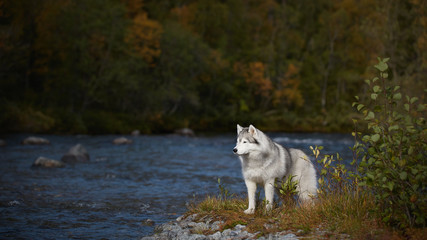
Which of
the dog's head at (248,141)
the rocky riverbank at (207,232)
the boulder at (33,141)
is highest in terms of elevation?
the dog's head at (248,141)

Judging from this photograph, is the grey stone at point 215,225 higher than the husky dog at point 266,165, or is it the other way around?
the husky dog at point 266,165

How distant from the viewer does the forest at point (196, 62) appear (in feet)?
119

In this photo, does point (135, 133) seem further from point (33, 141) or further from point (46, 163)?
point (46, 163)

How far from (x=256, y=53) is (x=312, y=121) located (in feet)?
38.6

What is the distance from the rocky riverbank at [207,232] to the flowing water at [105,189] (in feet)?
1.90

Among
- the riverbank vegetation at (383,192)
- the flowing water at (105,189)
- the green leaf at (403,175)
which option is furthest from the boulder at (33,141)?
the green leaf at (403,175)

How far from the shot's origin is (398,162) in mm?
6184

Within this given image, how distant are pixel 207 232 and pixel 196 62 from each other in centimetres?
4318

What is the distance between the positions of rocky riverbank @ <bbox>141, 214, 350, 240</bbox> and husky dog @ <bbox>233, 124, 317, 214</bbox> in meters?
0.69

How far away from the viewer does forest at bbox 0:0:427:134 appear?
3638 cm

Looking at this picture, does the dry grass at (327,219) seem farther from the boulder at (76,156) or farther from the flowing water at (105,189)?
the boulder at (76,156)

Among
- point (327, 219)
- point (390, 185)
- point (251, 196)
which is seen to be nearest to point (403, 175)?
point (390, 185)

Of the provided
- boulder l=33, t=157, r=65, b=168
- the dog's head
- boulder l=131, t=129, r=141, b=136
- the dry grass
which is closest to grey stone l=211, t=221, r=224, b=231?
the dry grass

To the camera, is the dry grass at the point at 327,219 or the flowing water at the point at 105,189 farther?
the flowing water at the point at 105,189
